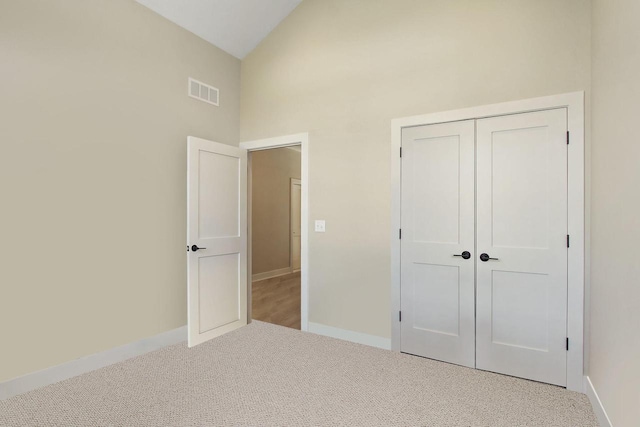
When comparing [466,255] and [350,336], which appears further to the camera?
[350,336]

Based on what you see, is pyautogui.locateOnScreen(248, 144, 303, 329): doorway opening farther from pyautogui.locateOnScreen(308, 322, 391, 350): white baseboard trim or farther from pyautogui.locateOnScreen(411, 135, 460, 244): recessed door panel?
pyautogui.locateOnScreen(411, 135, 460, 244): recessed door panel

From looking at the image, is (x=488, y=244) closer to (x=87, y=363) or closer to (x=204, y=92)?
(x=204, y=92)

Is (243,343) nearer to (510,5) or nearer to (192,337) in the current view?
(192,337)

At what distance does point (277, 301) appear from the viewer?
4.99 m

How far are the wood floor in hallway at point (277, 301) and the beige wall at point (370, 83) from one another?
715mm

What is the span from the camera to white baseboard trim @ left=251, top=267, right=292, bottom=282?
6599mm

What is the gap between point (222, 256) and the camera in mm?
3631

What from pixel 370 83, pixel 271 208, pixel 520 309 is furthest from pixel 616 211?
pixel 271 208

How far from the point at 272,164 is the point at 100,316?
4827mm

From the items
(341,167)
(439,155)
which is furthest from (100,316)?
(439,155)

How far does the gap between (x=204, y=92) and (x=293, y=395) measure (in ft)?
10.3

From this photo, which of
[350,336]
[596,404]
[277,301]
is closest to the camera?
[596,404]

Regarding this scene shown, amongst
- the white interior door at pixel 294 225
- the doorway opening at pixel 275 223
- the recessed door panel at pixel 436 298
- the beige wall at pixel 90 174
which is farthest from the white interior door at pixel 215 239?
the white interior door at pixel 294 225

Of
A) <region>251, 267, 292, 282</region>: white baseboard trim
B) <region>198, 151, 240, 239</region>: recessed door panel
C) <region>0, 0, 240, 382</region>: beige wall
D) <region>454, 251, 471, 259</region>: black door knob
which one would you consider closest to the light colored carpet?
<region>0, 0, 240, 382</region>: beige wall
